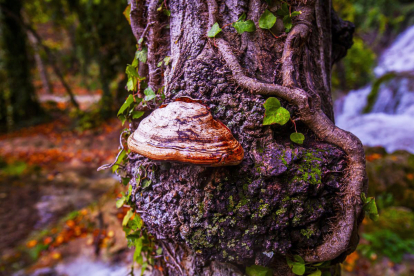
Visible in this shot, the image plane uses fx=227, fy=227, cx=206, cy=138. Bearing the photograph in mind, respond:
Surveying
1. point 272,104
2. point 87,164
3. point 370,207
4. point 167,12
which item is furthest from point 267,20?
point 87,164

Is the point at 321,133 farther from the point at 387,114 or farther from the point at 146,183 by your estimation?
the point at 387,114

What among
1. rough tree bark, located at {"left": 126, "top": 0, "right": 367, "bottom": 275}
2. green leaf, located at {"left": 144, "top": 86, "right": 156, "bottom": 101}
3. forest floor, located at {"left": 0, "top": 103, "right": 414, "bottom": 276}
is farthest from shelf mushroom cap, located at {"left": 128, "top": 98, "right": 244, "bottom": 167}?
forest floor, located at {"left": 0, "top": 103, "right": 414, "bottom": 276}

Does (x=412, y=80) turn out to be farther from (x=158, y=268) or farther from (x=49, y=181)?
→ (x=49, y=181)

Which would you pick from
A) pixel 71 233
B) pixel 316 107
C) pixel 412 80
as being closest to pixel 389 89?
pixel 412 80

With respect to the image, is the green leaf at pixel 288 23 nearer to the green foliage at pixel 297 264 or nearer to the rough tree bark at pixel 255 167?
the rough tree bark at pixel 255 167

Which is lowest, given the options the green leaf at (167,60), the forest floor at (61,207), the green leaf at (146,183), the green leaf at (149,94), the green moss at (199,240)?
the forest floor at (61,207)

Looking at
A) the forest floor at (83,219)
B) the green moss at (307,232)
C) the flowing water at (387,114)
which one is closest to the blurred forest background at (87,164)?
the forest floor at (83,219)
